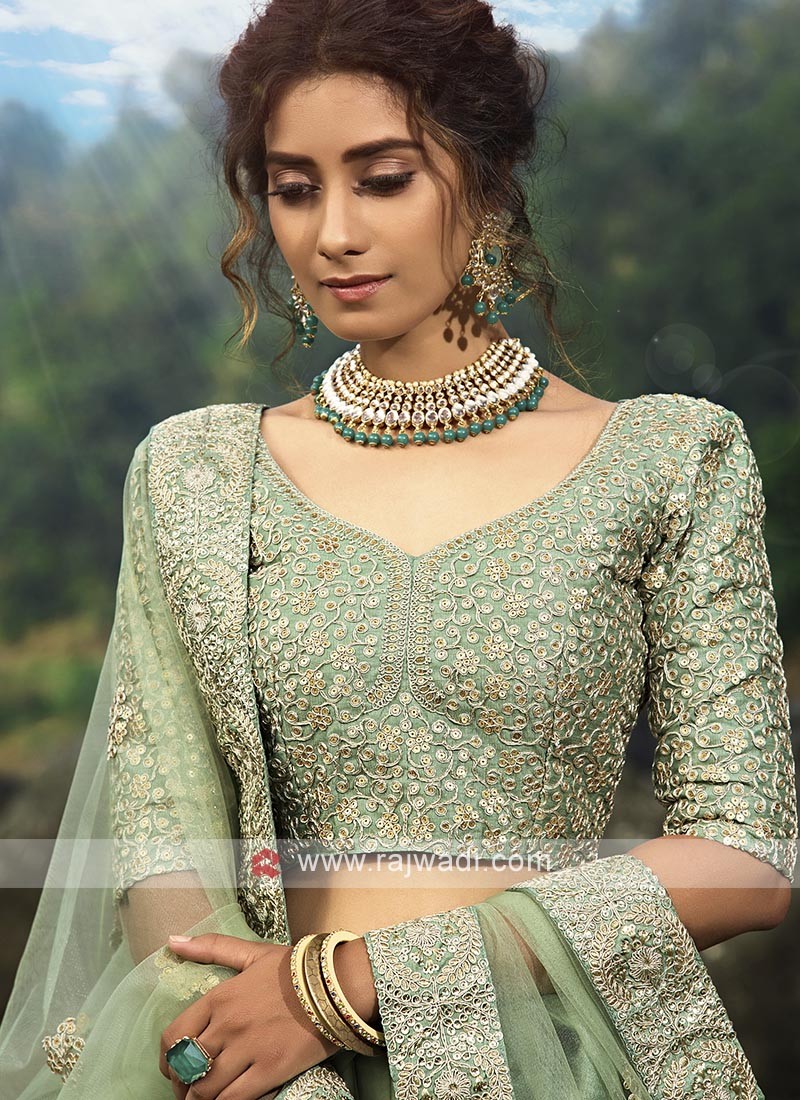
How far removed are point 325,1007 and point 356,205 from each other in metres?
0.76

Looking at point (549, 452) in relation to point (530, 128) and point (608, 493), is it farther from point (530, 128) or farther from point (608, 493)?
point (530, 128)

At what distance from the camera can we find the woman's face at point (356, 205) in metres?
1.48

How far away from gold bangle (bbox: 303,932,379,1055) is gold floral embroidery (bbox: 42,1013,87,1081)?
295 millimetres

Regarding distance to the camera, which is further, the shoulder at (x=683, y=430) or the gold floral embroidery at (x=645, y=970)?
the shoulder at (x=683, y=430)

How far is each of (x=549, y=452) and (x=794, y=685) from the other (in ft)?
2.25

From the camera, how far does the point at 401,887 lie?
1.49m

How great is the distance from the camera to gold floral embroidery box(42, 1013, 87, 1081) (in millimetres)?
1491

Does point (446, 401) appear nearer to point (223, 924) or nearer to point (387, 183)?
point (387, 183)

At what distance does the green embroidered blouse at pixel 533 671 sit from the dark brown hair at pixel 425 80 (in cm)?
32

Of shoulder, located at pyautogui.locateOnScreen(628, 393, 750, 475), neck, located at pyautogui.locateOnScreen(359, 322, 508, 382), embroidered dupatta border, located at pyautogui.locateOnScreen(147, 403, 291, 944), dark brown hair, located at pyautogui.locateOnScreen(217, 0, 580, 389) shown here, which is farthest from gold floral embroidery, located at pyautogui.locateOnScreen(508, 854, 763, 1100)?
dark brown hair, located at pyautogui.locateOnScreen(217, 0, 580, 389)

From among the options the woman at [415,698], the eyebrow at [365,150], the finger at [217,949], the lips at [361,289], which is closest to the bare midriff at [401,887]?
the woman at [415,698]

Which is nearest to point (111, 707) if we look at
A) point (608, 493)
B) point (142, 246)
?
point (608, 493)

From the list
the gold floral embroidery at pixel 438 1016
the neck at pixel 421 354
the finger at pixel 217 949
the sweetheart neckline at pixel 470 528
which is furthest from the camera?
the neck at pixel 421 354

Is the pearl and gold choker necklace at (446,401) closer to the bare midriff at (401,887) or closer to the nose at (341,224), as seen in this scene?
the nose at (341,224)
